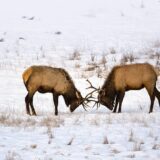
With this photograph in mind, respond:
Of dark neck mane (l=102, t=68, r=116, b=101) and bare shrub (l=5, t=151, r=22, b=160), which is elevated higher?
dark neck mane (l=102, t=68, r=116, b=101)

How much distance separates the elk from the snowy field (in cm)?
41

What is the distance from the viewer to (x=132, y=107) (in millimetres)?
14188

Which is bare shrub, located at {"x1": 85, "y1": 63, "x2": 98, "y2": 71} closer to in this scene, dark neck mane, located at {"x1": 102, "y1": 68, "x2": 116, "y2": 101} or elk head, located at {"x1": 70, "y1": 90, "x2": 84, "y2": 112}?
dark neck mane, located at {"x1": 102, "y1": 68, "x2": 116, "y2": 101}

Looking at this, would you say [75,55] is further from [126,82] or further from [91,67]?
[126,82]

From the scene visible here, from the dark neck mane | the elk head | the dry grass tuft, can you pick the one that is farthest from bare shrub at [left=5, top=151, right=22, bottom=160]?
the dry grass tuft

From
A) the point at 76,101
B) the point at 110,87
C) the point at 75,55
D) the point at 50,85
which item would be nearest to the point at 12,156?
the point at 50,85

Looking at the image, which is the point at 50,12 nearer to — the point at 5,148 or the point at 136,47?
the point at 136,47

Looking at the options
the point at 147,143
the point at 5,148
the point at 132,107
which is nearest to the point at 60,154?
the point at 5,148

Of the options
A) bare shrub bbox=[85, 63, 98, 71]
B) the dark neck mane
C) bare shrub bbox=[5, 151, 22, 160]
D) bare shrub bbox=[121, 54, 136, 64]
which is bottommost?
bare shrub bbox=[5, 151, 22, 160]

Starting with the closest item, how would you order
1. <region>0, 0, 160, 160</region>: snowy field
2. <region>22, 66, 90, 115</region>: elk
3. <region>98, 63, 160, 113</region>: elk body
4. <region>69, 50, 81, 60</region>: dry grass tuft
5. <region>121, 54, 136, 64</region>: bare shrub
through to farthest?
<region>0, 0, 160, 160</region>: snowy field
<region>22, 66, 90, 115</region>: elk
<region>98, 63, 160, 113</region>: elk body
<region>121, 54, 136, 64</region>: bare shrub
<region>69, 50, 81, 60</region>: dry grass tuft

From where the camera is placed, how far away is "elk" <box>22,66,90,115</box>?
12.6 m

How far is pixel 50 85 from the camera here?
1291cm

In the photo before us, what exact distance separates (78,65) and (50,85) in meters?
5.08

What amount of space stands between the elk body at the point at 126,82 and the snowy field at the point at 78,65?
447mm
